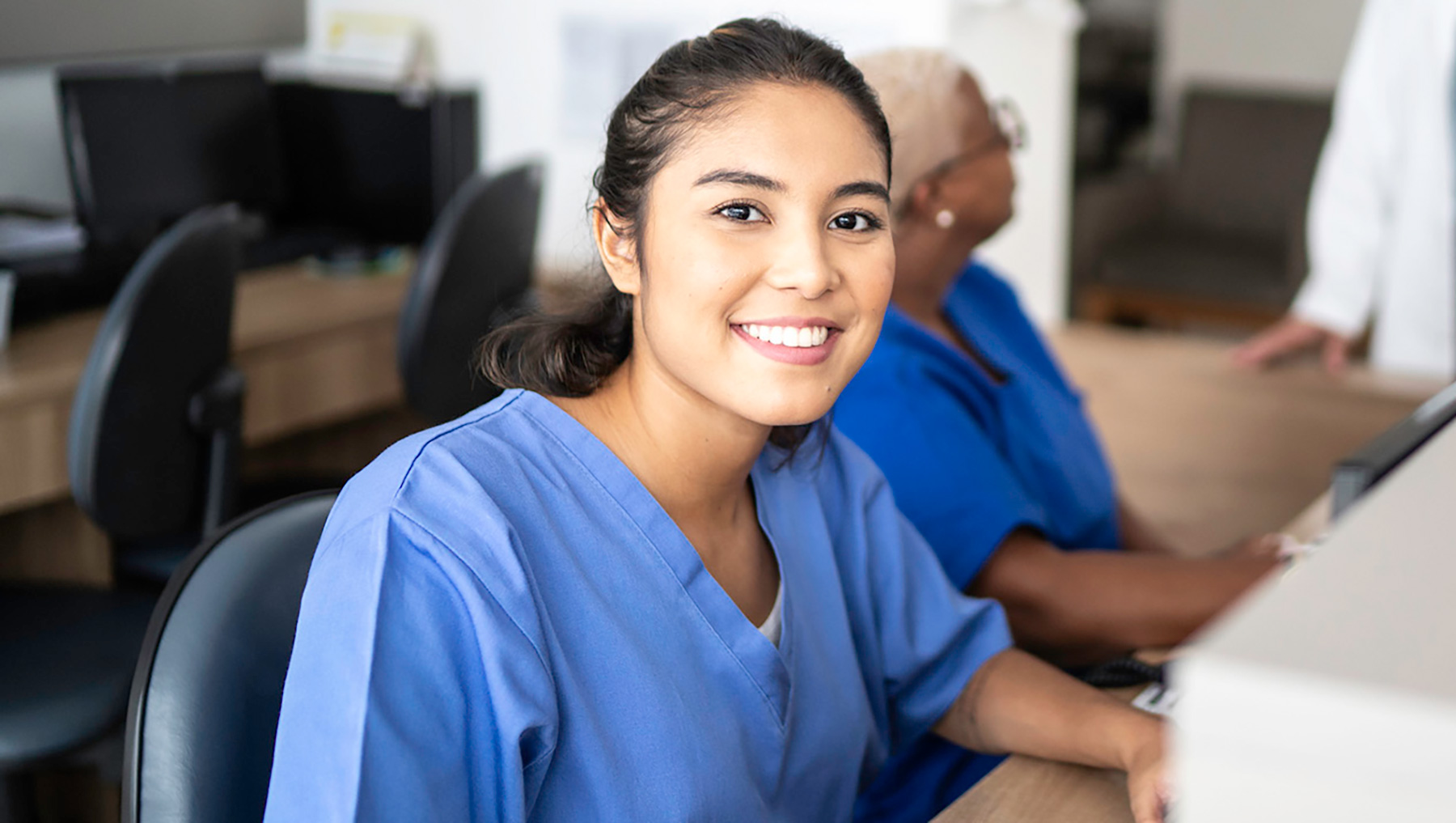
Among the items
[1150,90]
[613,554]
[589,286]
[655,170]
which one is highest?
[655,170]

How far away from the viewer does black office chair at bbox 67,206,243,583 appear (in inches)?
66.3

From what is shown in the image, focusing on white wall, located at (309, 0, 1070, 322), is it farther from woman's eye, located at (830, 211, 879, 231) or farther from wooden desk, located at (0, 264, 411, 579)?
woman's eye, located at (830, 211, 879, 231)

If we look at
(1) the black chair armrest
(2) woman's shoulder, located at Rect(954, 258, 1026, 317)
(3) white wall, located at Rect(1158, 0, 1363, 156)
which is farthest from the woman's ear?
(3) white wall, located at Rect(1158, 0, 1363, 156)

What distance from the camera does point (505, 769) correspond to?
0.78 m

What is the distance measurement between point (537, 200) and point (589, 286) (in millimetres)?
1432

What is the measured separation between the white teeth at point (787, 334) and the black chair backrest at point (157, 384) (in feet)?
3.46

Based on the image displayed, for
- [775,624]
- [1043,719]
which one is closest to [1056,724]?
[1043,719]

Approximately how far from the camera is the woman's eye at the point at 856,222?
93 centimetres

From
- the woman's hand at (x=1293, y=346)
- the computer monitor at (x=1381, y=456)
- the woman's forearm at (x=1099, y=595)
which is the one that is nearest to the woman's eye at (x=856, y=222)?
the computer monitor at (x=1381, y=456)

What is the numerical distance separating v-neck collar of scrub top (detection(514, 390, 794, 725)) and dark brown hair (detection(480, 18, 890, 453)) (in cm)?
6

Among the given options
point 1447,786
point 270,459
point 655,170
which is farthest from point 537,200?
point 1447,786

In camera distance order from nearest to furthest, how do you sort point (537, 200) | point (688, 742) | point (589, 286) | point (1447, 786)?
1. point (1447, 786)
2. point (688, 742)
3. point (589, 286)
4. point (537, 200)

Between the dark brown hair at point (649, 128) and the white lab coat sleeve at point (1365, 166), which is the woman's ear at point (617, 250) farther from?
the white lab coat sleeve at point (1365, 166)

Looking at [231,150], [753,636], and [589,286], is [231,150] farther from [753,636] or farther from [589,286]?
[753,636]
